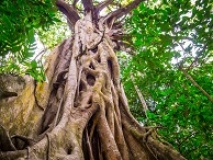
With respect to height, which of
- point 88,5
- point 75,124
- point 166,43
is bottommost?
point 75,124

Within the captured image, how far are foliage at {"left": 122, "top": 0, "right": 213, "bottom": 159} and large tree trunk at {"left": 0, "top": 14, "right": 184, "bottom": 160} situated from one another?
40 centimetres

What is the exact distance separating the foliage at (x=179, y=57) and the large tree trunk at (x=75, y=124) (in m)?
0.40

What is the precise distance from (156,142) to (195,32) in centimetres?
124

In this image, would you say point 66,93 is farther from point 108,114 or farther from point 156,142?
point 156,142

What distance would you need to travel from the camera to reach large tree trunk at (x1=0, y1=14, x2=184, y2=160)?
79.7 inches

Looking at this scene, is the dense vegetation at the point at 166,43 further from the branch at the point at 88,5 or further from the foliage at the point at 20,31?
the branch at the point at 88,5

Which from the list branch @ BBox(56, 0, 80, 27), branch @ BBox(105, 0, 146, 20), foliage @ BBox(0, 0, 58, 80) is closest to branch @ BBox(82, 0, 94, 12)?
branch @ BBox(56, 0, 80, 27)

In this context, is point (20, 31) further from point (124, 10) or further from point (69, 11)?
point (124, 10)

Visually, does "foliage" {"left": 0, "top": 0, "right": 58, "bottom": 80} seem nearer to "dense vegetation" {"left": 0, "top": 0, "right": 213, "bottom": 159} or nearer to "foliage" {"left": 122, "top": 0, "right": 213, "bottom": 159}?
"dense vegetation" {"left": 0, "top": 0, "right": 213, "bottom": 159}

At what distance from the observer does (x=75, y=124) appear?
98.0 inches

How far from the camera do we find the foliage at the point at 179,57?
197 centimetres

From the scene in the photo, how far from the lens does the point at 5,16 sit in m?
1.58

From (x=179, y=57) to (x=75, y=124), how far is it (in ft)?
3.82

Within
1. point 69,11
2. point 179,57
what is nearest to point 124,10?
point 69,11
